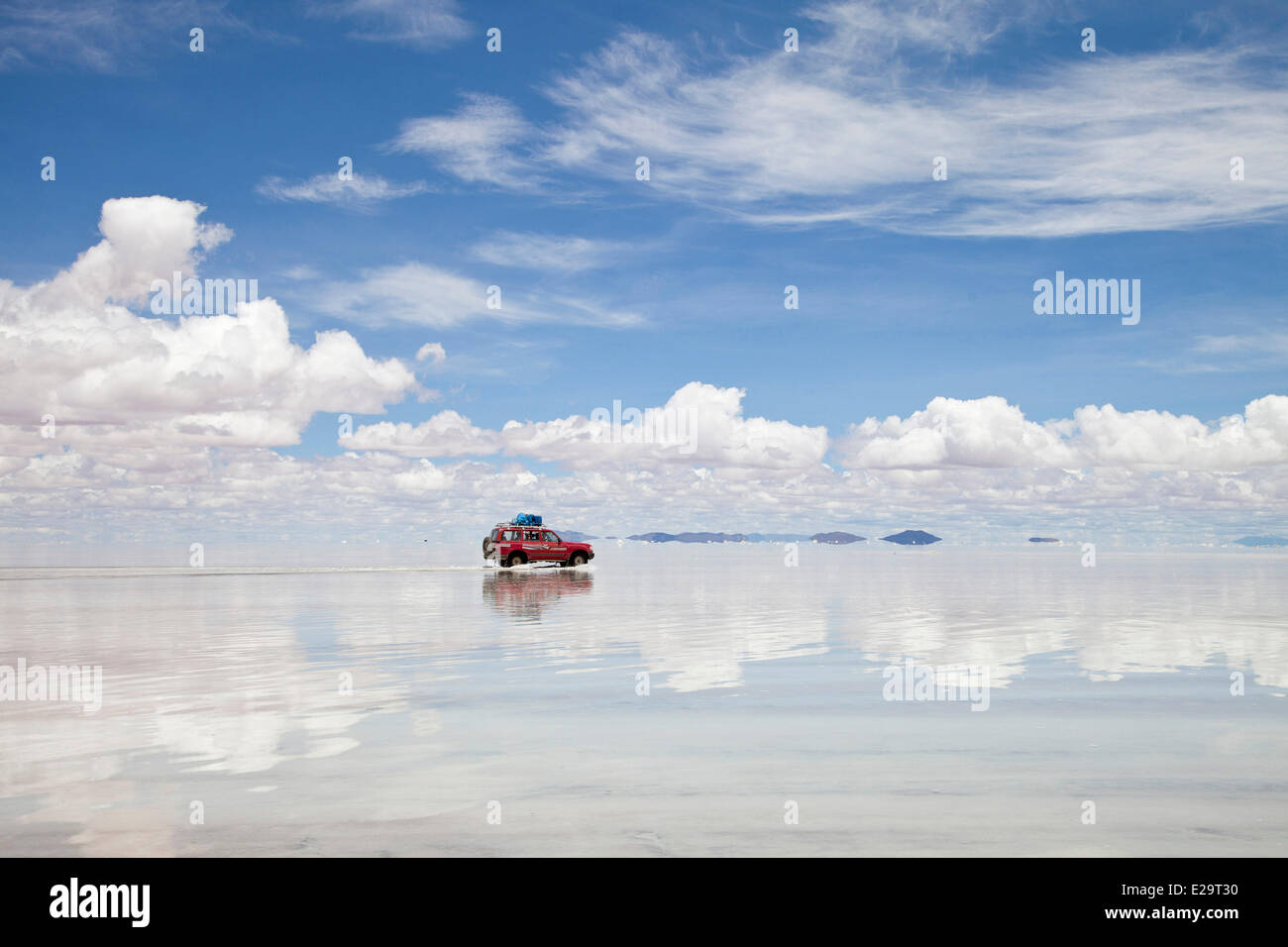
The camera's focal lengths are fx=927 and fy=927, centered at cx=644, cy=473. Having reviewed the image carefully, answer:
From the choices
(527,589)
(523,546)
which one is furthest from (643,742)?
(523,546)

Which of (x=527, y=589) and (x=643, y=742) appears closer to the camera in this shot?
(x=643, y=742)

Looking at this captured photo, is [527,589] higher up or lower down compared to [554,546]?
lower down

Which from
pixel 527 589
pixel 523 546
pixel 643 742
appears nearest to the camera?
pixel 643 742

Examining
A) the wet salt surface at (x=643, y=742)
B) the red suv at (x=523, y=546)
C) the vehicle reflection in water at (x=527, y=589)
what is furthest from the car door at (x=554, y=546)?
the wet salt surface at (x=643, y=742)

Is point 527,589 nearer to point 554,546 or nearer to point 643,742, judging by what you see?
point 554,546

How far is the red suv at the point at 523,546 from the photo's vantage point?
6912 cm

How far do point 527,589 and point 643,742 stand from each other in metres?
34.9

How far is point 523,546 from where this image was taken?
6975 centimetres

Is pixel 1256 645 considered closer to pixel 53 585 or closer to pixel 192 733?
pixel 192 733

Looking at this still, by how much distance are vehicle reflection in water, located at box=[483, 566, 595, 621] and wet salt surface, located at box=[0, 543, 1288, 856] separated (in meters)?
6.91

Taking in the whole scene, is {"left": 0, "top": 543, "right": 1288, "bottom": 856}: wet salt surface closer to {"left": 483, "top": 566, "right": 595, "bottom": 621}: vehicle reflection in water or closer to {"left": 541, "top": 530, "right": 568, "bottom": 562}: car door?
{"left": 483, "top": 566, "right": 595, "bottom": 621}: vehicle reflection in water

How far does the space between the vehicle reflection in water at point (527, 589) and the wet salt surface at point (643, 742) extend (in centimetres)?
691
